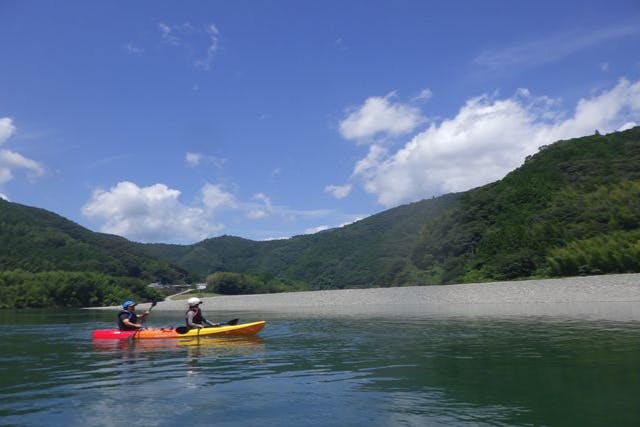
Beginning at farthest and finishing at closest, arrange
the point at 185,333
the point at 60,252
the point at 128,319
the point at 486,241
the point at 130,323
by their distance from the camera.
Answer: the point at 60,252 → the point at 486,241 → the point at 128,319 → the point at 130,323 → the point at 185,333

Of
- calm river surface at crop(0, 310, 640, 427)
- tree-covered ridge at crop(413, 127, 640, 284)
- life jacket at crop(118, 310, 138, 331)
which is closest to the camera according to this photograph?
calm river surface at crop(0, 310, 640, 427)

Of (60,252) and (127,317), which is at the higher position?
(60,252)

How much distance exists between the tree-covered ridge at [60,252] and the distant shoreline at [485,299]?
69569 mm

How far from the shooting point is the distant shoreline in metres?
40.7

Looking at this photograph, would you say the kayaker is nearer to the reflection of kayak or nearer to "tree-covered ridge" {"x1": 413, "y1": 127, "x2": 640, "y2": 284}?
the reflection of kayak

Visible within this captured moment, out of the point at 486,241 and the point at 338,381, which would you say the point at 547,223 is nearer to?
the point at 486,241

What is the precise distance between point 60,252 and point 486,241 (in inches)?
4086

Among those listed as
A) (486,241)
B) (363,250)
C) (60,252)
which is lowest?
(486,241)

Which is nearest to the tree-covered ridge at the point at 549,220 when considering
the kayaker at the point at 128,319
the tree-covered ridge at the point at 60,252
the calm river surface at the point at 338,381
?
the calm river surface at the point at 338,381

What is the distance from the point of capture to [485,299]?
52594mm

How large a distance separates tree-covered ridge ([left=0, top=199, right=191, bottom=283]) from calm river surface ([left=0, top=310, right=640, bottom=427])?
11175cm

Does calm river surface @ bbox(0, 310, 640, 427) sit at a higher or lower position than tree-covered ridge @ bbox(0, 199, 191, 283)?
lower

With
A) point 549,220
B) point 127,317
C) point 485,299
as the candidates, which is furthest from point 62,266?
point 127,317

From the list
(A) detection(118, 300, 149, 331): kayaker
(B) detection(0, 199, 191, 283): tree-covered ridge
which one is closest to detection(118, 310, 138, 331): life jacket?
(A) detection(118, 300, 149, 331): kayaker
